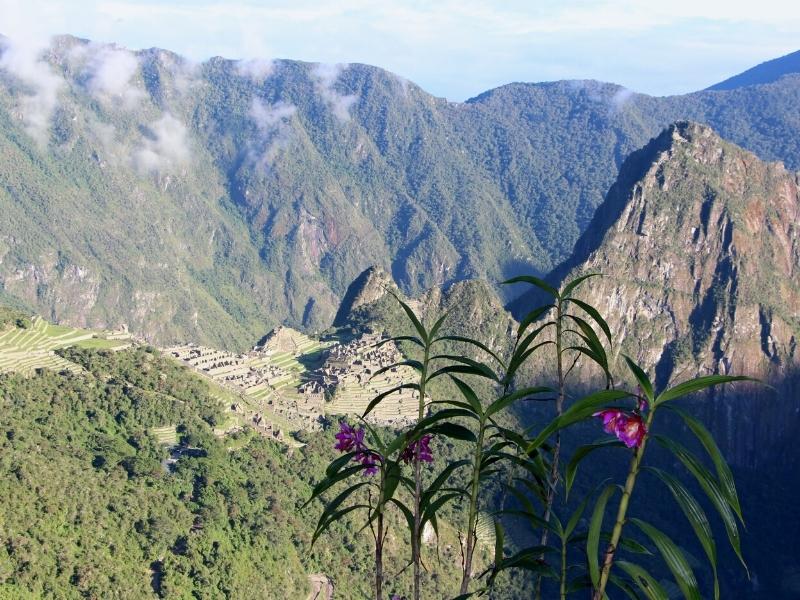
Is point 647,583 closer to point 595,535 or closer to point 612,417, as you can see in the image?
point 595,535

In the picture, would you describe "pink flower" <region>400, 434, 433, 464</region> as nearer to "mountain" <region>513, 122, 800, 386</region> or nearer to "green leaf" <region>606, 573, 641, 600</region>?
"green leaf" <region>606, 573, 641, 600</region>

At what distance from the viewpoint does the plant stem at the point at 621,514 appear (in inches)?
156

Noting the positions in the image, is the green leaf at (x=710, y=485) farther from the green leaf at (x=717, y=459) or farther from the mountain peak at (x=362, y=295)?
the mountain peak at (x=362, y=295)

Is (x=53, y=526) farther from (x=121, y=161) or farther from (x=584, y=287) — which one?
(x=121, y=161)

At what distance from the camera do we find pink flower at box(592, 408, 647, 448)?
3.88 meters

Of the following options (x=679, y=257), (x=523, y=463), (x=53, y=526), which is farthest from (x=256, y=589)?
(x=679, y=257)

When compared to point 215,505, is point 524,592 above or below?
below

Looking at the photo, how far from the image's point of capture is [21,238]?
→ 481 ft

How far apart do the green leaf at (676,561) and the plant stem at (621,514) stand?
0.32 ft

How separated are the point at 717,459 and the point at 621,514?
52 centimetres

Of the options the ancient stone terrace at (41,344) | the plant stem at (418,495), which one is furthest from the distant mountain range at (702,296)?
the plant stem at (418,495)

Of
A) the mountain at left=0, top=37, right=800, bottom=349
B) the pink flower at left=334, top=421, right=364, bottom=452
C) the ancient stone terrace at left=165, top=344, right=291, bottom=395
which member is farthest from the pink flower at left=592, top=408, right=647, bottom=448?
the mountain at left=0, top=37, right=800, bottom=349

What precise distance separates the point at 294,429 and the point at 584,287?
38199mm

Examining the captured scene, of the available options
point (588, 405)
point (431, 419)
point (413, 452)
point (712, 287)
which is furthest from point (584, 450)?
point (712, 287)
